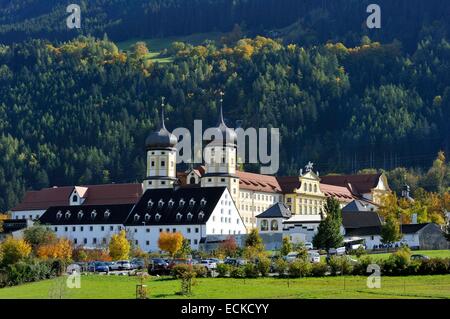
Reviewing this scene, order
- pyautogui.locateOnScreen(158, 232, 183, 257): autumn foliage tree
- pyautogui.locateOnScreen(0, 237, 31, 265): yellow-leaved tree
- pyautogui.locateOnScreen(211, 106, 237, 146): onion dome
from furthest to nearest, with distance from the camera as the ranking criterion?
pyautogui.locateOnScreen(211, 106, 237, 146): onion dome < pyautogui.locateOnScreen(158, 232, 183, 257): autumn foliage tree < pyautogui.locateOnScreen(0, 237, 31, 265): yellow-leaved tree

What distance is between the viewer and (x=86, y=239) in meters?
127

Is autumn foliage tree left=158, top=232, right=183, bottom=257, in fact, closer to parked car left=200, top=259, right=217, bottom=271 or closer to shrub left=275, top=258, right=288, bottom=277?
parked car left=200, top=259, right=217, bottom=271

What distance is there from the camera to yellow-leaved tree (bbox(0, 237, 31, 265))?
89688 mm

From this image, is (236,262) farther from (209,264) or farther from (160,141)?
(160,141)

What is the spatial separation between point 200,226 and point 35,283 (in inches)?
1908

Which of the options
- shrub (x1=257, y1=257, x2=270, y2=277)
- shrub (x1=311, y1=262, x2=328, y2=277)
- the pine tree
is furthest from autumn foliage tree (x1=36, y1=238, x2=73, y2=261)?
shrub (x1=311, y1=262, x2=328, y2=277)

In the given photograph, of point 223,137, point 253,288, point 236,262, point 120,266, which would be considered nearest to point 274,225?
point 223,137

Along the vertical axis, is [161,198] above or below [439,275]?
above

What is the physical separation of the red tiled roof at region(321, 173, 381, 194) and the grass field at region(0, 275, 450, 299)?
100492 millimetres
